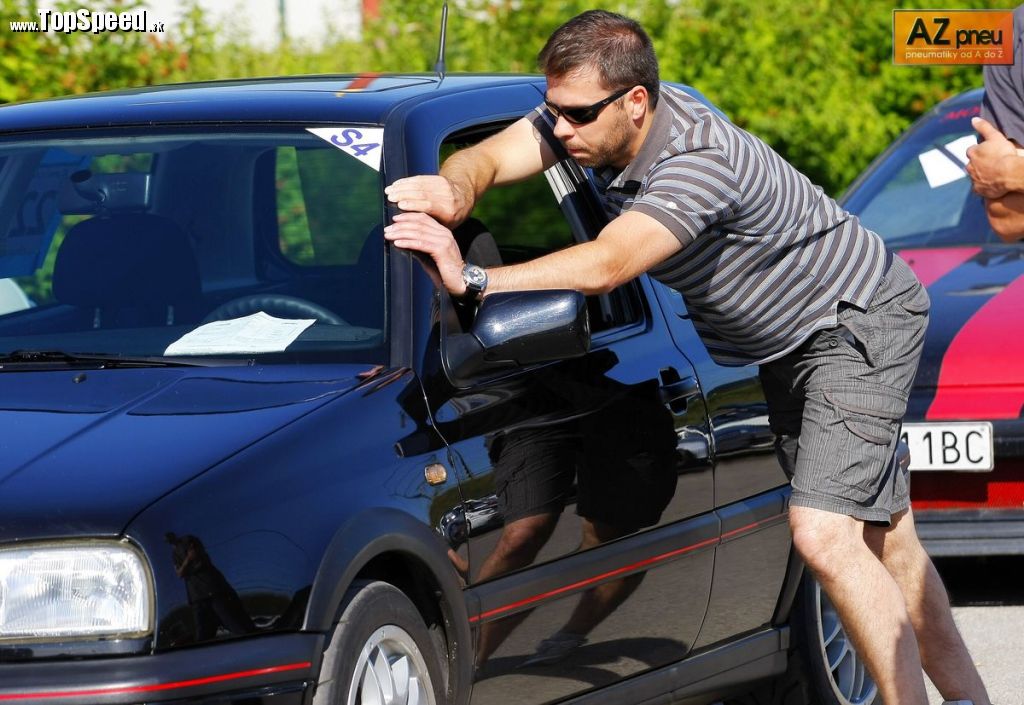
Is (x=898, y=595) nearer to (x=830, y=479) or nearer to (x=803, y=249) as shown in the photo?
(x=830, y=479)

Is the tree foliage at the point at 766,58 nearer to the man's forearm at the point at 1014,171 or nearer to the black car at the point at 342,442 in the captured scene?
the black car at the point at 342,442

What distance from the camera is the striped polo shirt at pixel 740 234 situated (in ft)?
13.0

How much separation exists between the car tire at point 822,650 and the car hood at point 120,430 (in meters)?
1.92

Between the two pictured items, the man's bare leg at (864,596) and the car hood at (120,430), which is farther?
the man's bare leg at (864,596)

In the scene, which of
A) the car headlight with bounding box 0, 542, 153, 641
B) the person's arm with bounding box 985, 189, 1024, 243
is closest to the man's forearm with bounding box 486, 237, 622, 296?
the person's arm with bounding box 985, 189, 1024, 243

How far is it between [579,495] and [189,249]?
41.5 inches

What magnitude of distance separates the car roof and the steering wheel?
1.48 ft

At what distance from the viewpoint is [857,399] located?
14.0ft

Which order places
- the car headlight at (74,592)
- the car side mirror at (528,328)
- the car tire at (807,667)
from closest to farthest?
the car headlight at (74,592)
the car side mirror at (528,328)
the car tire at (807,667)

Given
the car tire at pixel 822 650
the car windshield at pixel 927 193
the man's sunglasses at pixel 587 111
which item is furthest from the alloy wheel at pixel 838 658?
the car windshield at pixel 927 193

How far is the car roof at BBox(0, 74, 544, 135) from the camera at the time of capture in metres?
4.11

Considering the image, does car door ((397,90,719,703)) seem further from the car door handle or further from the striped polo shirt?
the striped polo shirt

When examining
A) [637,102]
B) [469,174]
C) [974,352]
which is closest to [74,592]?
[469,174]

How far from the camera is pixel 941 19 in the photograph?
11.8 m
